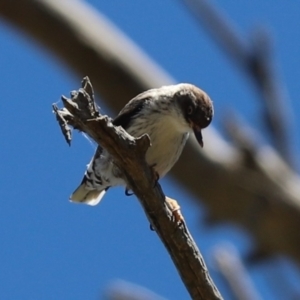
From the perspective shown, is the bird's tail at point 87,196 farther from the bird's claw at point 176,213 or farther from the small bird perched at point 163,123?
the bird's claw at point 176,213

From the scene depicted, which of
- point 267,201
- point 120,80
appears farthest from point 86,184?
point 267,201

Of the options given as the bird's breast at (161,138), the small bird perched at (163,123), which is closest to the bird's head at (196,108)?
the small bird perched at (163,123)

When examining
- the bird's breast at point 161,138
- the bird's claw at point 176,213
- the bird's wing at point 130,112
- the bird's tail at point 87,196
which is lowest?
the bird's claw at point 176,213

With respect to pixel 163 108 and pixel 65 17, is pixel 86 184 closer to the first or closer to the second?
pixel 163 108

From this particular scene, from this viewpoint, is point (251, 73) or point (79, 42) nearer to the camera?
point (251, 73)

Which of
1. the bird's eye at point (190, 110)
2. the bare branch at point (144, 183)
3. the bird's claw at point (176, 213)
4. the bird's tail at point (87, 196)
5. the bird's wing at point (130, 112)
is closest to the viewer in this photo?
the bare branch at point (144, 183)

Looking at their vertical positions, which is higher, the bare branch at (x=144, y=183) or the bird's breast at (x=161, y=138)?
the bird's breast at (x=161, y=138)

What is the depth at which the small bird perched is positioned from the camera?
5785 millimetres

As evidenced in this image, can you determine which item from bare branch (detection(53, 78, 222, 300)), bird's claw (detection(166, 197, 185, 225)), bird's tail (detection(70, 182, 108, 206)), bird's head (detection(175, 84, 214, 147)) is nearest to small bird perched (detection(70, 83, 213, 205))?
bird's head (detection(175, 84, 214, 147))

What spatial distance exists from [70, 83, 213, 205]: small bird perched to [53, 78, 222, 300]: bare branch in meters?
1.56

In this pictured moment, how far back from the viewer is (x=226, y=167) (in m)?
8.57

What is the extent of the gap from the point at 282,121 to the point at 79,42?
330 centimetres

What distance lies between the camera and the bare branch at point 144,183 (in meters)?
3.86

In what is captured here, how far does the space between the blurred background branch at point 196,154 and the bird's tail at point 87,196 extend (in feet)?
4.36
